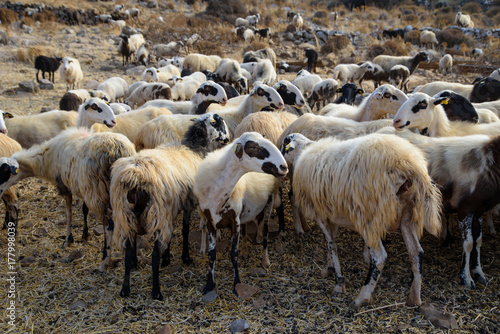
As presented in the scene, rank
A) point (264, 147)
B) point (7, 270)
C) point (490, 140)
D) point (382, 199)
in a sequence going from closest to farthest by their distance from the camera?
point (382, 199) < point (264, 147) < point (490, 140) < point (7, 270)

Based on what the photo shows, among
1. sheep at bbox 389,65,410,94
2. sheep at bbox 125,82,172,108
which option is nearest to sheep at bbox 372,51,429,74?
sheep at bbox 389,65,410,94

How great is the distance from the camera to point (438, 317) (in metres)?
3.22

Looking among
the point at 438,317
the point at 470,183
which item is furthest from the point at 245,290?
the point at 470,183

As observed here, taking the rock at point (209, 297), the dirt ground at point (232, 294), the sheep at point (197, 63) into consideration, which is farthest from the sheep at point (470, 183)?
the sheep at point (197, 63)

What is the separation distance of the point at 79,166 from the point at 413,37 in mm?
24879

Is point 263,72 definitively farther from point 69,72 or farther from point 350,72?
point 69,72

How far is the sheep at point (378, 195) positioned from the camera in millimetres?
3227

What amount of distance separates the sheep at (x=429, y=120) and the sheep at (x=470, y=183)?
33.6 inches

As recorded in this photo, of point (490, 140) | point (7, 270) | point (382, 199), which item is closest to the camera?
point (382, 199)

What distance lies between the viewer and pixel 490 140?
3684mm

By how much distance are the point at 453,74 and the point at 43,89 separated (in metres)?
15.8

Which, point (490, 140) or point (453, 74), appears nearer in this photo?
point (490, 140)

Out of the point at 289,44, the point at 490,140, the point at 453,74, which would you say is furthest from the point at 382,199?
the point at 289,44

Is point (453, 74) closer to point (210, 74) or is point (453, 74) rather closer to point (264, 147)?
point (210, 74)
